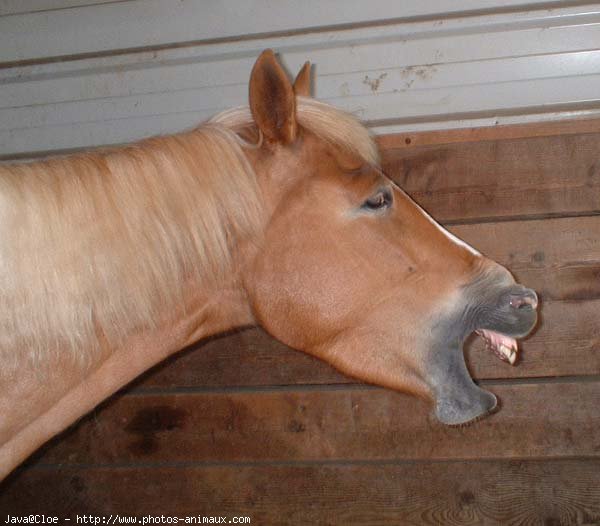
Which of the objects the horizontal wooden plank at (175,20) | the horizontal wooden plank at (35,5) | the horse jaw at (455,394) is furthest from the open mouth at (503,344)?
the horizontal wooden plank at (35,5)

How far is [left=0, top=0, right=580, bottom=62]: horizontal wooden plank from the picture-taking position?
7.54 ft

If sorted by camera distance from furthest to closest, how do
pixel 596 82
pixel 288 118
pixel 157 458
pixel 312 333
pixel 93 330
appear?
pixel 157 458, pixel 596 82, pixel 312 333, pixel 288 118, pixel 93 330

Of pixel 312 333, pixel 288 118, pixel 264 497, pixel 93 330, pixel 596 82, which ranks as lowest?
pixel 264 497

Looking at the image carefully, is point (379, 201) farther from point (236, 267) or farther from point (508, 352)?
point (508, 352)

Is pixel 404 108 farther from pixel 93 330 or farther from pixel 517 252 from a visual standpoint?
pixel 93 330

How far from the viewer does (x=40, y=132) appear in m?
2.65

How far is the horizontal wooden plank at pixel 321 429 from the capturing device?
87.5 inches

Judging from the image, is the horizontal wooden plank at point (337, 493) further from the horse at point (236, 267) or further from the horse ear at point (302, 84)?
the horse ear at point (302, 84)

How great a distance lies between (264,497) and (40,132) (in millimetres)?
1920

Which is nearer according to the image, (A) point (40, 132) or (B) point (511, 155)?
(B) point (511, 155)

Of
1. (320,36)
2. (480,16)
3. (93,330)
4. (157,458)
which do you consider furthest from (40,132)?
(480,16)

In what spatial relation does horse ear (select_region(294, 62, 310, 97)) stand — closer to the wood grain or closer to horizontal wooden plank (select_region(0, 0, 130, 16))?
the wood grain

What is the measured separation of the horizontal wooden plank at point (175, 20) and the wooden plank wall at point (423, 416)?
0.50 metres

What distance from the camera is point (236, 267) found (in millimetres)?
1440
